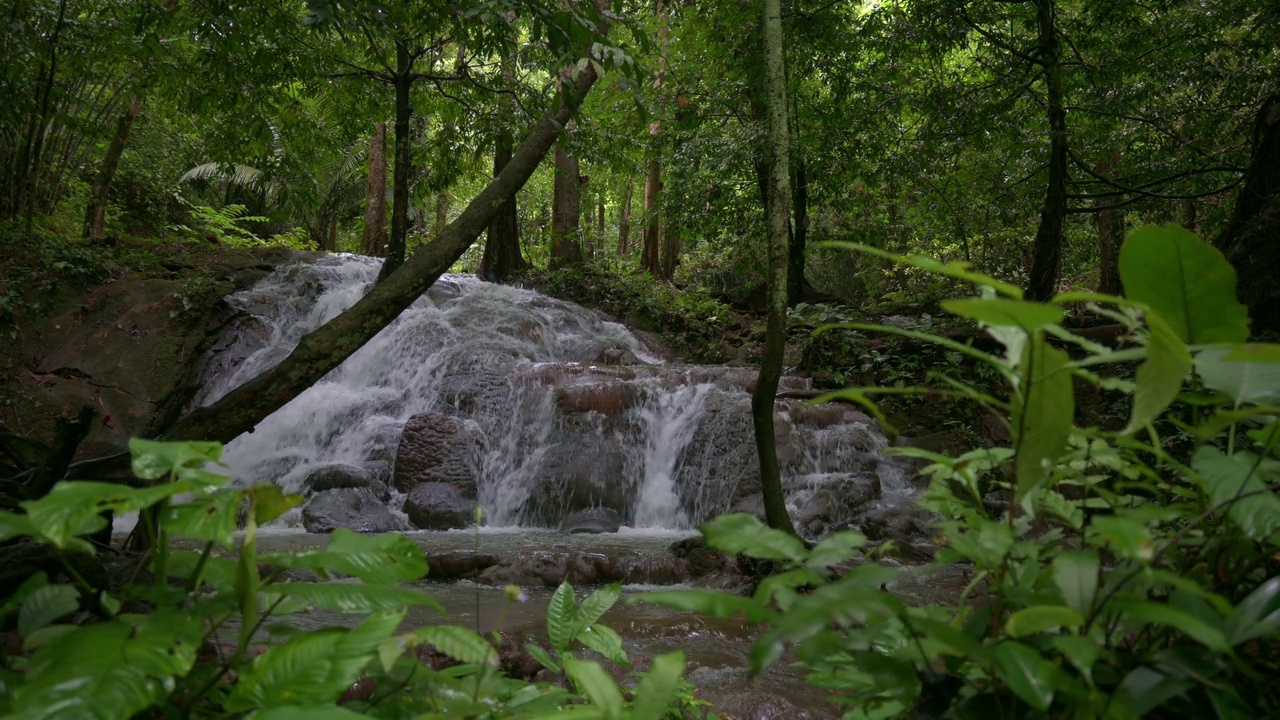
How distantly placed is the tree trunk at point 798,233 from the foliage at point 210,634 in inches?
294

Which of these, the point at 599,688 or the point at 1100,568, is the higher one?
the point at 1100,568

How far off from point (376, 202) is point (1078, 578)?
15205 millimetres

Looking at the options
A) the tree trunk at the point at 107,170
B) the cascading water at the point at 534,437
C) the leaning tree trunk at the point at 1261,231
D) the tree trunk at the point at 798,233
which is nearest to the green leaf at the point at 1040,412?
the cascading water at the point at 534,437

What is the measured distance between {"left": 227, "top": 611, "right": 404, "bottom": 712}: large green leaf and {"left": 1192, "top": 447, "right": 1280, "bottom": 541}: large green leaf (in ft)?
3.12

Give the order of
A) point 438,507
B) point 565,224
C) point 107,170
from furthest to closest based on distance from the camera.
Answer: point 565,224
point 107,170
point 438,507

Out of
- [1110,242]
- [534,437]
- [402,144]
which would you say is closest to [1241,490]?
[402,144]

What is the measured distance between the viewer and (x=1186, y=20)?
6500 millimetres

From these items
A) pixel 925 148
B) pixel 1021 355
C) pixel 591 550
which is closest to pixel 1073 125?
pixel 925 148

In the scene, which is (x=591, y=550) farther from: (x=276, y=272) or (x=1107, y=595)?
(x=276, y=272)

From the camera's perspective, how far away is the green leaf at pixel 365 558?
33.9 inches

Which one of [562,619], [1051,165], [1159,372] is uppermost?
[1051,165]

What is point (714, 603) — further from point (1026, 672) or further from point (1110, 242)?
point (1110, 242)

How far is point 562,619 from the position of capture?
147cm

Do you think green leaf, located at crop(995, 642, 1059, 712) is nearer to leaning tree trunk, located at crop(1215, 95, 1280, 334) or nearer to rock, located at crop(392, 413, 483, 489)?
leaning tree trunk, located at crop(1215, 95, 1280, 334)
